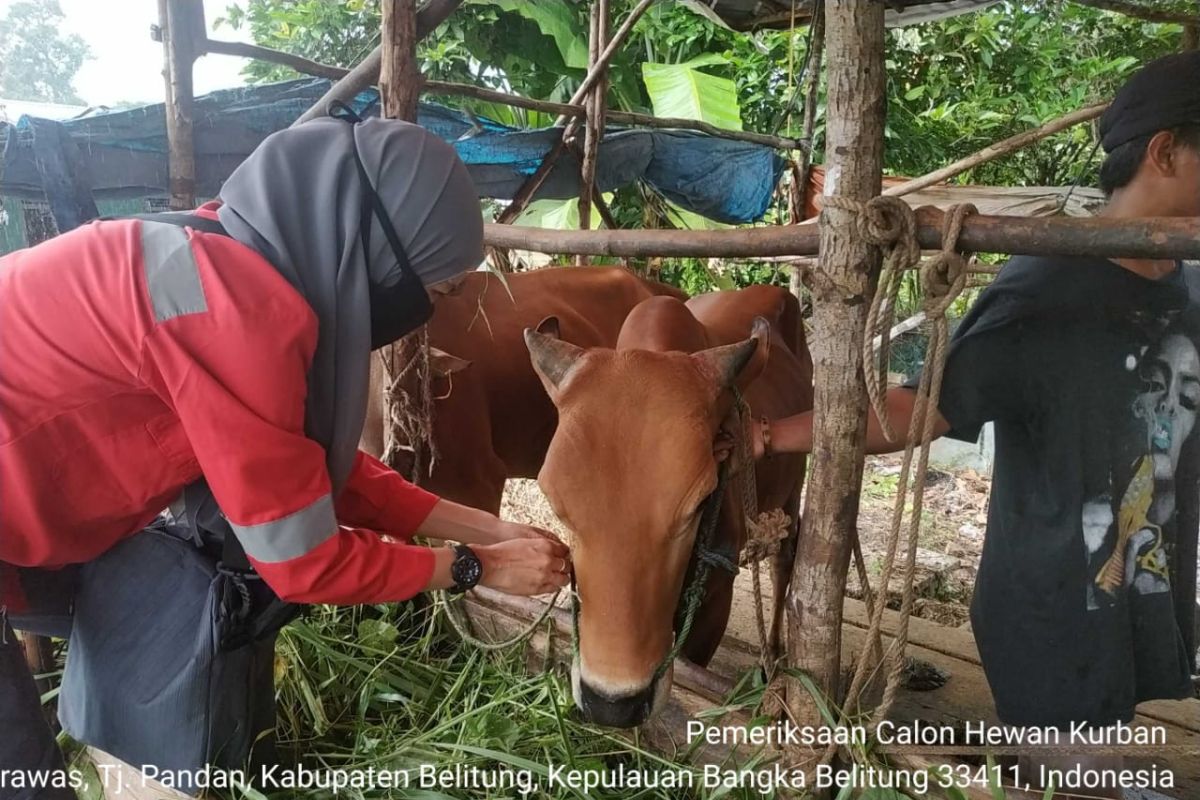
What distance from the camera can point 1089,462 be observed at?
187 cm

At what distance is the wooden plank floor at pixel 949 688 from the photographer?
274cm

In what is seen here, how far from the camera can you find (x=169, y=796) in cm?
205

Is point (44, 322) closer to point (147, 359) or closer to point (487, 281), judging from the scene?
point (147, 359)

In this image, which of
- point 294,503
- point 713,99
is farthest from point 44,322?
point 713,99

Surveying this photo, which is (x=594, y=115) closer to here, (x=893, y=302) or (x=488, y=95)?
(x=488, y=95)

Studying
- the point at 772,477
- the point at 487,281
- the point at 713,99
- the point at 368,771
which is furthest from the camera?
the point at 713,99

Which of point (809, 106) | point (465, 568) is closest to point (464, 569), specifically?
point (465, 568)

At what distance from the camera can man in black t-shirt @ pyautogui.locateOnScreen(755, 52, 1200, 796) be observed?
1.84 meters

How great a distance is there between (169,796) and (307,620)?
0.98m

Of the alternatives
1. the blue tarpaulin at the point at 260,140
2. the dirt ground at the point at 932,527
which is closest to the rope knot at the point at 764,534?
the dirt ground at the point at 932,527

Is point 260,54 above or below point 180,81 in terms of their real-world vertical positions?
above

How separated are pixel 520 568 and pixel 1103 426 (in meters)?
1.38

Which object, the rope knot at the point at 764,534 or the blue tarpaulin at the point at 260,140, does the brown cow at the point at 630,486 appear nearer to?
the rope knot at the point at 764,534

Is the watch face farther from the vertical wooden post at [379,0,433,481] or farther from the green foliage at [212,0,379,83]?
the green foliage at [212,0,379,83]
